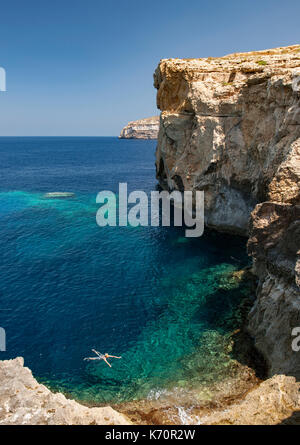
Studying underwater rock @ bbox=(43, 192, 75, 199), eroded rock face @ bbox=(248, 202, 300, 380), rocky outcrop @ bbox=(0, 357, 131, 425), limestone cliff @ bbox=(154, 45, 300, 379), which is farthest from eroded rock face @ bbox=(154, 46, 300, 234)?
underwater rock @ bbox=(43, 192, 75, 199)

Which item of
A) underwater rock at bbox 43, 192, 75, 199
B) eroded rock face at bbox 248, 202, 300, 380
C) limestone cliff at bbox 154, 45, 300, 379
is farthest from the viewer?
underwater rock at bbox 43, 192, 75, 199

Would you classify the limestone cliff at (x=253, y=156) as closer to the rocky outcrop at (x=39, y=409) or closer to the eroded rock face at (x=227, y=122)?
the eroded rock face at (x=227, y=122)

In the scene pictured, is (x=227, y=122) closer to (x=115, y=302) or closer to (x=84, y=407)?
(x=115, y=302)

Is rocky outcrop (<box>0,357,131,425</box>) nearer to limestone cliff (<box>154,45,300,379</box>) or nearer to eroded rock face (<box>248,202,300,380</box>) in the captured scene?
eroded rock face (<box>248,202,300,380</box>)

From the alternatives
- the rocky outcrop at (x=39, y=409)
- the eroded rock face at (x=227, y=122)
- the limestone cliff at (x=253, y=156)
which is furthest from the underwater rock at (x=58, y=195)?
the rocky outcrop at (x=39, y=409)

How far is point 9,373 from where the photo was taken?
15.1 metres

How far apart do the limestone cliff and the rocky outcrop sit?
1025cm

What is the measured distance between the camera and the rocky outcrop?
1241 cm

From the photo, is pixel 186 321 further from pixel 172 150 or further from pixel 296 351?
pixel 172 150

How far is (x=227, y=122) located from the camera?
32312 mm

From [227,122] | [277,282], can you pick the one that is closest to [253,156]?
[227,122]

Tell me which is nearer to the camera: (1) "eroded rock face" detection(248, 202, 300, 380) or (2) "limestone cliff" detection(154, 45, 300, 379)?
(1) "eroded rock face" detection(248, 202, 300, 380)

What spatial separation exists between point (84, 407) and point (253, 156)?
90.2 feet
